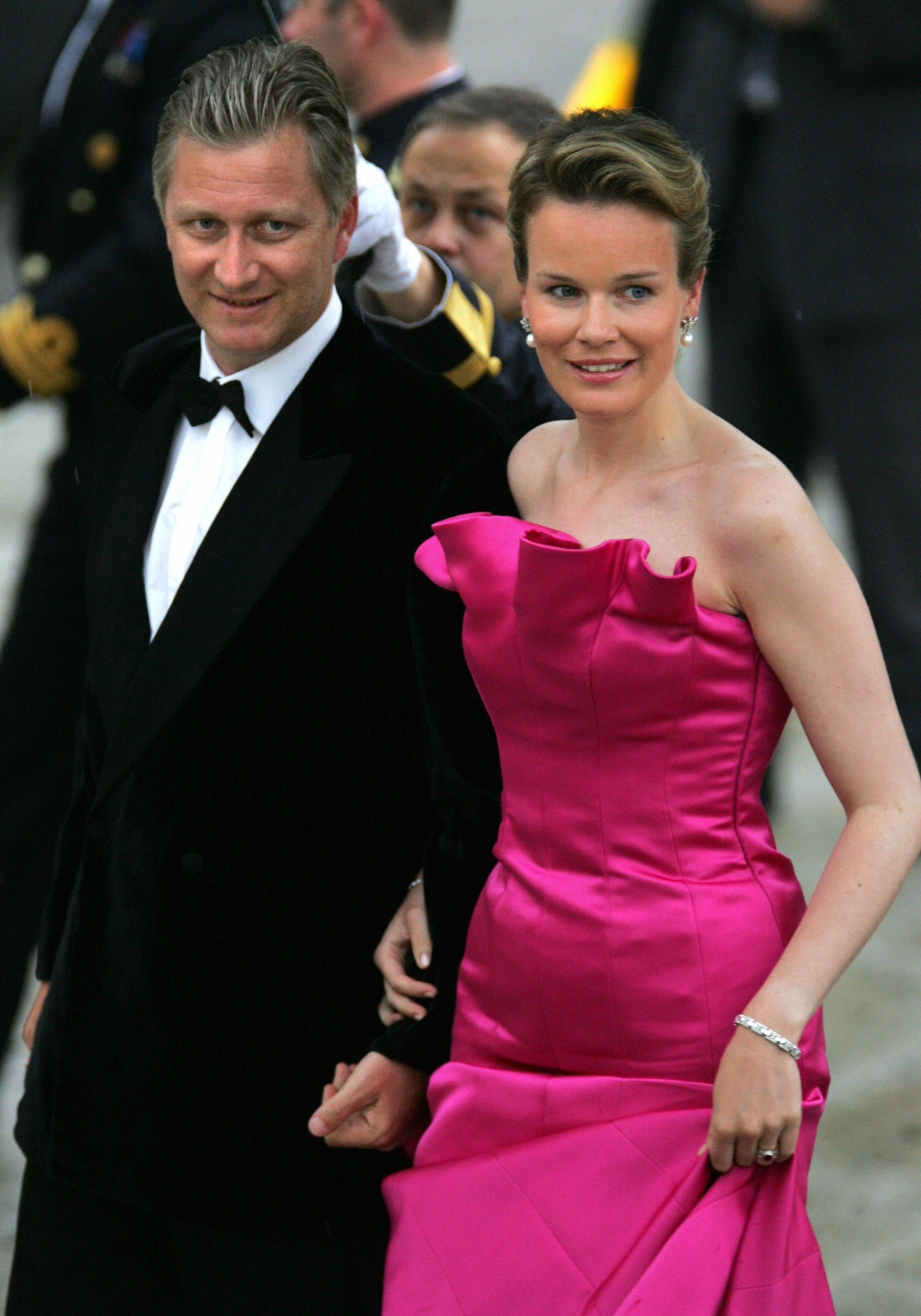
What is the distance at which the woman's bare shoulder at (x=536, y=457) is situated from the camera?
91.5 inches

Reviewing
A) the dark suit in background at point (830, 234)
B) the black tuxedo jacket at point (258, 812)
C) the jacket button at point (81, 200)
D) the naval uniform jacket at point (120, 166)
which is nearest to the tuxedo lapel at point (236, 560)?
the black tuxedo jacket at point (258, 812)

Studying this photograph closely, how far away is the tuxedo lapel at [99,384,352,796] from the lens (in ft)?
7.49

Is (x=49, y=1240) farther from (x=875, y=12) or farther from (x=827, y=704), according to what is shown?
(x=875, y=12)

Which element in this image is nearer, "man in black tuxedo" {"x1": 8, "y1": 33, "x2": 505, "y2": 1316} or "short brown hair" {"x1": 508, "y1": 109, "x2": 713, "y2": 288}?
"short brown hair" {"x1": 508, "y1": 109, "x2": 713, "y2": 288}

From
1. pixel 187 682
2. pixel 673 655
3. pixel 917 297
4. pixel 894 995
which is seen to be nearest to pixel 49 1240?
pixel 187 682

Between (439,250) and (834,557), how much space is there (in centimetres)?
134

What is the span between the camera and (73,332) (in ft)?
12.1

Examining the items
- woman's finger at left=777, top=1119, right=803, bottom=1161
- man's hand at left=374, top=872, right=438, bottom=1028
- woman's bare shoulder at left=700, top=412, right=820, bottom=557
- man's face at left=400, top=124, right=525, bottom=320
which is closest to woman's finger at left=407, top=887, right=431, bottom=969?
man's hand at left=374, top=872, right=438, bottom=1028

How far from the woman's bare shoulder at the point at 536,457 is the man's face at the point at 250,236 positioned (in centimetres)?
31

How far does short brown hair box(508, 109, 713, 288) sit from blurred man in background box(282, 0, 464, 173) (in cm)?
150

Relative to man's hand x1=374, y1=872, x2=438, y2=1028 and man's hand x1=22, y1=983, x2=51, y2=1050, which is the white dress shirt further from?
man's hand x1=22, y1=983, x2=51, y2=1050

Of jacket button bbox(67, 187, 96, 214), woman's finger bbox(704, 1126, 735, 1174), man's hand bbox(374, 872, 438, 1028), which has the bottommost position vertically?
woman's finger bbox(704, 1126, 735, 1174)

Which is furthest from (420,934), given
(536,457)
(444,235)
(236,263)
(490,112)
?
(490,112)

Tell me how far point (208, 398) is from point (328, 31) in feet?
5.20
